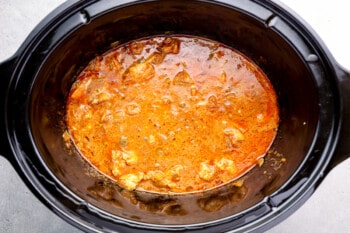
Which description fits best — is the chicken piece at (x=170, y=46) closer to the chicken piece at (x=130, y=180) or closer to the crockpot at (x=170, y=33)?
the crockpot at (x=170, y=33)

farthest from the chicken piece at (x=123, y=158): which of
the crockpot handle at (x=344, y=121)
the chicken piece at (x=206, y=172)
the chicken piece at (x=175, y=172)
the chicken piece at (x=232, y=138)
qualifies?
the crockpot handle at (x=344, y=121)

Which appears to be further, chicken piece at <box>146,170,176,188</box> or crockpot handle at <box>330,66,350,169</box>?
chicken piece at <box>146,170,176,188</box>

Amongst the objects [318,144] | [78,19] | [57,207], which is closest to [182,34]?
[78,19]

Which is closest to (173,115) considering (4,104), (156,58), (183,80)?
(183,80)

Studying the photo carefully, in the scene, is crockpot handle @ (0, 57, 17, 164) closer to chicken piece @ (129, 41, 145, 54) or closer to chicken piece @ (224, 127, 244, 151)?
chicken piece @ (129, 41, 145, 54)

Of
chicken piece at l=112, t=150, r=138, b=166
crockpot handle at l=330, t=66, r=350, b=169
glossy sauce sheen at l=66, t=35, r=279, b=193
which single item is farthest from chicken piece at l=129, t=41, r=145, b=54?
crockpot handle at l=330, t=66, r=350, b=169

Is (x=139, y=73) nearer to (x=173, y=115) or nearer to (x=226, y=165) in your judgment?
(x=173, y=115)

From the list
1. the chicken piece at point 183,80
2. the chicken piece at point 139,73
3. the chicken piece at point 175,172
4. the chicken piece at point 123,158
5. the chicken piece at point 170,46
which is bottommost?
the chicken piece at point 175,172
